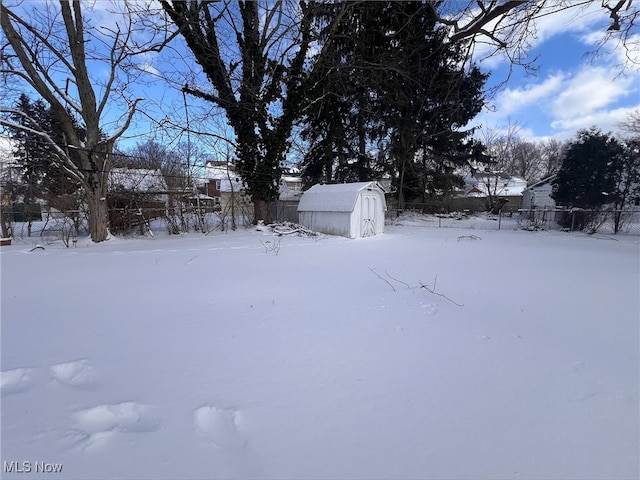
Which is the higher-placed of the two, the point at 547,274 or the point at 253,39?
the point at 253,39

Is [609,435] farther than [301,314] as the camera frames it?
No

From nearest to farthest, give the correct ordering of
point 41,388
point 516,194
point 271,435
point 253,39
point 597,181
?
point 271,435
point 41,388
point 253,39
point 597,181
point 516,194

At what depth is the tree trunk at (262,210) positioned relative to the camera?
14.9m

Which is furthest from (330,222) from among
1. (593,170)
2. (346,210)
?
(593,170)

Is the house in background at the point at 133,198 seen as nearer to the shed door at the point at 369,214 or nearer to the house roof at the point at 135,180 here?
the house roof at the point at 135,180

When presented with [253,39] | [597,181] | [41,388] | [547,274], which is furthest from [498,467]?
[597,181]

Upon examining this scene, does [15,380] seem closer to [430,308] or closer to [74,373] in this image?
[74,373]

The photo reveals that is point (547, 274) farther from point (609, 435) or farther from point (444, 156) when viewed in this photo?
point (444, 156)

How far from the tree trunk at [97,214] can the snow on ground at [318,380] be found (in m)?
5.83

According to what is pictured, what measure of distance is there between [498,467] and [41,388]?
2.74 m

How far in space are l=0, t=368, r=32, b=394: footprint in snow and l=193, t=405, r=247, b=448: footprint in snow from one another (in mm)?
1236

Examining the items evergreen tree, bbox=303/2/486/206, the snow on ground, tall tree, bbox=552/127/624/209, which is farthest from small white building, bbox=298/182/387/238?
tall tree, bbox=552/127/624/209

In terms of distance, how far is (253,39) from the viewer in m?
13.0

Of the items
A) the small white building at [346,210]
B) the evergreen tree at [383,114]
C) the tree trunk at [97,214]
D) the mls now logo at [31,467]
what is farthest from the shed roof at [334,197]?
the mls now logo at [31,467]
